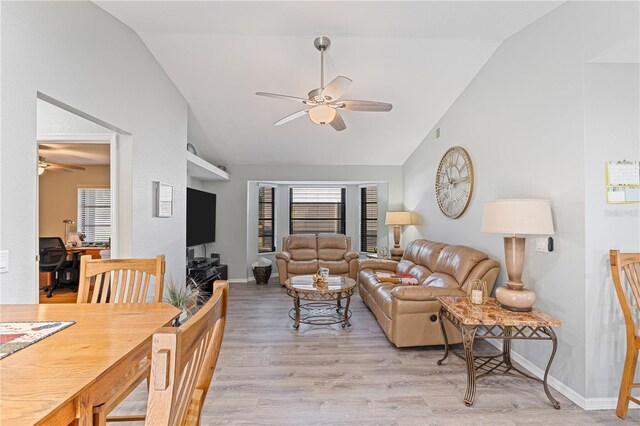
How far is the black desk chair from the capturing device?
4648 millimetres

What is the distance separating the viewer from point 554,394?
92.7 inches

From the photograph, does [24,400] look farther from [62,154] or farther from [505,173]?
[62,154]

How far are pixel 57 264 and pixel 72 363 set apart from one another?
496 cm

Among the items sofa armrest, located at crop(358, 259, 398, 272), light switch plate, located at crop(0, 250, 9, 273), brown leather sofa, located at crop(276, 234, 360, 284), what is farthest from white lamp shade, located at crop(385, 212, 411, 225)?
light switch plate, located at crop(0, 250, 9, 273)

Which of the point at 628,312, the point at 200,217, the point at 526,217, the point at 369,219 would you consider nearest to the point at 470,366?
the point at 628,312

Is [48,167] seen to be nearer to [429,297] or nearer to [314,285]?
[314,285]

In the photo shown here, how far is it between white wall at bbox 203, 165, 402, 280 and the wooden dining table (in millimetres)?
4910

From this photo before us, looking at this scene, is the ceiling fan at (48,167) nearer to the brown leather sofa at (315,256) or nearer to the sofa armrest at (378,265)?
the brown leather sofa at (315,256)

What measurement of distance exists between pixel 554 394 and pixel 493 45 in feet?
10.6

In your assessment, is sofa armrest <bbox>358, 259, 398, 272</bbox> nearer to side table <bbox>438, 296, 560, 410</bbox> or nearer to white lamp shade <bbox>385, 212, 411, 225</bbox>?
white lamp shade <bbox>385, 212, 411, 225</bbox>

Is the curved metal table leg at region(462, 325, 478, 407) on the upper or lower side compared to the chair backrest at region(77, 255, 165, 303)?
lower

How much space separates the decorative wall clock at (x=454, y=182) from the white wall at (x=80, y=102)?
363 centimetres

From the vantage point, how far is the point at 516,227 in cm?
231

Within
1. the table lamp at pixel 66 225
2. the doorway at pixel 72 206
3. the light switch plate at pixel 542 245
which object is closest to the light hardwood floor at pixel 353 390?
the light switch plate at pixel 542 245
